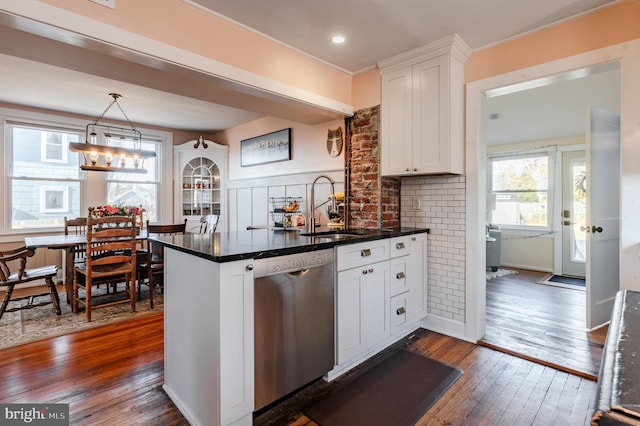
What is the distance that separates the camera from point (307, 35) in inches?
101

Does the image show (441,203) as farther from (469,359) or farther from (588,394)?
(588,394)

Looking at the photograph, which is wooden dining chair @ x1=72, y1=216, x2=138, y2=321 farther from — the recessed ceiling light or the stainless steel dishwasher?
the recessed ceiling light

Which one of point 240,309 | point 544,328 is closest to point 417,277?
point 544,328

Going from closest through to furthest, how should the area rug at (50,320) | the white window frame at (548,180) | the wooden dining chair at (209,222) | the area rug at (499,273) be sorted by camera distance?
the area rug at (50,320), the wooden dining chair at (209,222), the area rug at (499,273), the white window frame at (548,180)

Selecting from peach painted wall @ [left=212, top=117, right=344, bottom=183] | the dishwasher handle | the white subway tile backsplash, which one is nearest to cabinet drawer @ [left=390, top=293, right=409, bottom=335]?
the white subway tile backsplash

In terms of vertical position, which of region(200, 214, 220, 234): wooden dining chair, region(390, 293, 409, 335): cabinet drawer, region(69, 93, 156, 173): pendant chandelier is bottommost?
region(390, 293, 409, 335): cabinet drawer

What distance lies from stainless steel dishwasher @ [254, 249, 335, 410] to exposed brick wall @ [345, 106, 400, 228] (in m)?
1.22

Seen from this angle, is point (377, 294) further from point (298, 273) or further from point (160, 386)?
point (160, 386)

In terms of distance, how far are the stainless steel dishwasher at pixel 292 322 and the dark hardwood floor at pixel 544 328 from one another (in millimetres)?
1603

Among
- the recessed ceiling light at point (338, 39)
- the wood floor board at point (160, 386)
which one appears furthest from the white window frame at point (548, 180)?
the recessed ceiling light at point (338, 39)

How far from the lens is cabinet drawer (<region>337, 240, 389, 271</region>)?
2.14 meters

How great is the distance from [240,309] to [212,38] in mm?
1874

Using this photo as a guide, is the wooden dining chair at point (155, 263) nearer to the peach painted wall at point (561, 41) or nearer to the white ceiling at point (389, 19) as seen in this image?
the white ceiling at point (389, 19)

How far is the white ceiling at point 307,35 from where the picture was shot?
1983 mm
